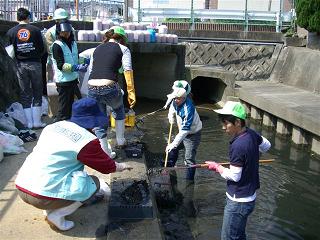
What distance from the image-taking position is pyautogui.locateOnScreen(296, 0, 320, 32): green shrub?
50.2ft

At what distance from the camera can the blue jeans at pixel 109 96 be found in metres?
6.38

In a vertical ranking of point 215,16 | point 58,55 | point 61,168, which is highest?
point 215,16

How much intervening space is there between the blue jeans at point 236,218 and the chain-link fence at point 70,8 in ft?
32.7

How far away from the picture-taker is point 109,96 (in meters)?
6.45

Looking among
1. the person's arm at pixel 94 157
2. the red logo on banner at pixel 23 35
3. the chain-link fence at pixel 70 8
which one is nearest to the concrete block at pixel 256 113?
the chain-link fence at pixel 70 8

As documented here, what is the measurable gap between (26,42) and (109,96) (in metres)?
2.42

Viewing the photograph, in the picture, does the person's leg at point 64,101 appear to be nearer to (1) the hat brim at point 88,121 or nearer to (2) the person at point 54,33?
(2) the person at point 54,33

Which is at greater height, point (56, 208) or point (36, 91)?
point (36, 91)

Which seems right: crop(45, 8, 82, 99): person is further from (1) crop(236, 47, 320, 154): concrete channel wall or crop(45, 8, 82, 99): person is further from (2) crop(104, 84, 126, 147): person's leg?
(1) crop(236, 47, 320, 154): concrete channel wall

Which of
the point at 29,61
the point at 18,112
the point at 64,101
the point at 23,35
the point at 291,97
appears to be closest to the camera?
the point at 64,101

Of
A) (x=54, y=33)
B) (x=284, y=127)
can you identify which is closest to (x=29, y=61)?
(x=54, y=33)

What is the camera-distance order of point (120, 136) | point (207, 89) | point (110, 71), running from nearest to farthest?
point (110, 71), point (120, 136), point (207, 89)

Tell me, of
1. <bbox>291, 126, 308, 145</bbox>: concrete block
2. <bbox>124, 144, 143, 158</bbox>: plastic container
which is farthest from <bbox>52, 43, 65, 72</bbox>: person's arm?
<bbox>291, 126, 308, 145</bbox>: concrete block

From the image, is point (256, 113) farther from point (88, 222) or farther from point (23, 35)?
point (88, 222)
